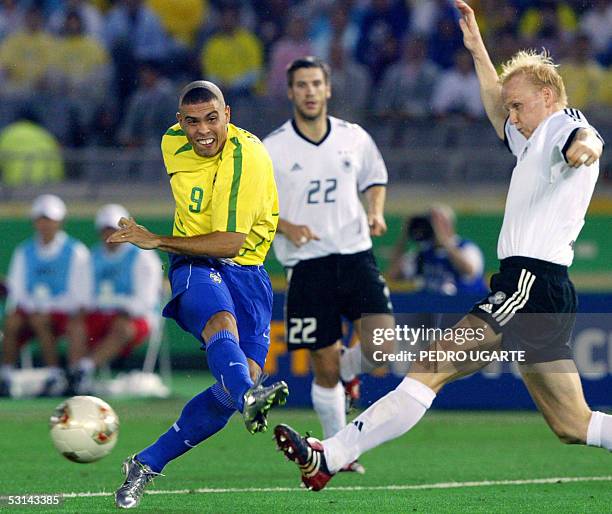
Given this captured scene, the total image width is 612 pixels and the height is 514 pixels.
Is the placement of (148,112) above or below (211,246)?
above

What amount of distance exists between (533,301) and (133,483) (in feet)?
7.69

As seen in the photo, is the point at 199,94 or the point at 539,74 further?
the point at 199,94

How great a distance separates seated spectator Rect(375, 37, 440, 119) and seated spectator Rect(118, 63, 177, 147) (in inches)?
96.3

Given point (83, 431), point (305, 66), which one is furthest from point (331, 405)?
point (83, 431)

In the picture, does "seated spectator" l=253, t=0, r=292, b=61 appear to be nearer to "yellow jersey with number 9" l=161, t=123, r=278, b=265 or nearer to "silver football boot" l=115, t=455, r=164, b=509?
"yellow jersey with number 9" l=161, t=123, r=278, b=265

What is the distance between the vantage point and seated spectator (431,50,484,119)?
16250mm

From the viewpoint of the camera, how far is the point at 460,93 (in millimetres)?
16328

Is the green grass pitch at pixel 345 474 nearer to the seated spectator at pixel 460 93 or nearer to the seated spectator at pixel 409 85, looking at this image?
the seated spectator at pixel 409 85

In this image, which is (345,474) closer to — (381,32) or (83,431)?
(83,431)

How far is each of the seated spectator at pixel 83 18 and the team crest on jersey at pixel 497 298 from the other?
1169 centimetres

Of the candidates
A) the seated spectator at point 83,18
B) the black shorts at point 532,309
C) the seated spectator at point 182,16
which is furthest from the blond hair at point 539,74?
the seated spectator at point 83,18

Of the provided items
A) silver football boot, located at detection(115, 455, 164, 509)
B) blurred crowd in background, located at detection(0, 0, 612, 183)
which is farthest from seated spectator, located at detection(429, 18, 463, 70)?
silver football boot, located at detection(115, 455, 164, 509)

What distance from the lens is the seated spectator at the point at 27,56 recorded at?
56.0 ft

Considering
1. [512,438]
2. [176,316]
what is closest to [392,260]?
[512,438]
